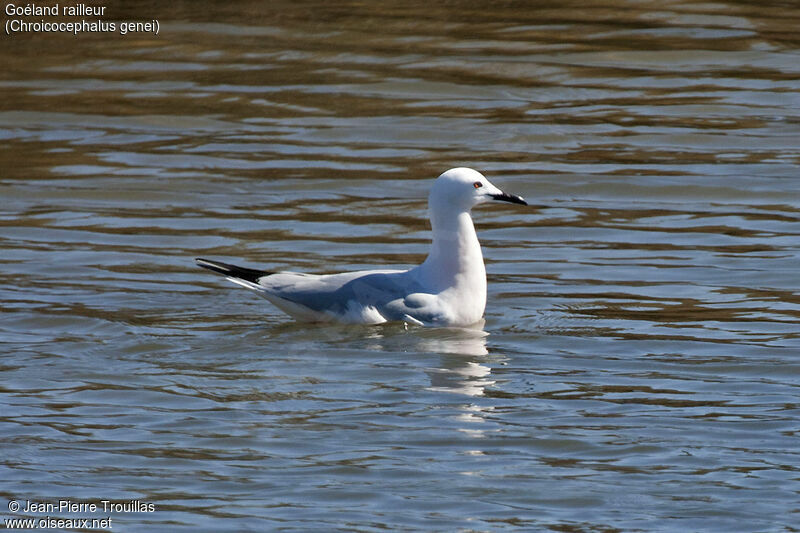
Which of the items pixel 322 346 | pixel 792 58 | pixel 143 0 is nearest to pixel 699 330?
pixel 322 346

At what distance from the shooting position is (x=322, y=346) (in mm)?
8750

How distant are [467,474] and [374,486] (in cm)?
41

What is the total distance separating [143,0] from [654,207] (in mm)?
7969

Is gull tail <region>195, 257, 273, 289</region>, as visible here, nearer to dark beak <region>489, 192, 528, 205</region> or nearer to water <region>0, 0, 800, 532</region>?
water <region>0, 0, 800, 532</region>

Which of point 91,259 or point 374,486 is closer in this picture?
point 374,486

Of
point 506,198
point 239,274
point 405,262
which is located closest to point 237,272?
point 239,274

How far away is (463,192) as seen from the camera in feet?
30.7

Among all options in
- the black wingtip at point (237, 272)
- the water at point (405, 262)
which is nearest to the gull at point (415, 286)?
the black wingtip at point (237, 272)

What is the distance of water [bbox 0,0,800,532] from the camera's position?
6523 millimetres

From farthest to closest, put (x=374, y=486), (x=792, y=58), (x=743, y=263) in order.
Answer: (x=792, y=58) → (x=743, y=263) → (x=374, y=486)

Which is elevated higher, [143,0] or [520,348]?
[143,0]

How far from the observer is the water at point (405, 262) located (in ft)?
21.4

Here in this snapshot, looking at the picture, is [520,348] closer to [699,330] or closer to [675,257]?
[699,330]

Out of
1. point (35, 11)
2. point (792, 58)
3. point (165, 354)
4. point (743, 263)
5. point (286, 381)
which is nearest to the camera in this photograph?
point (286, 381)
